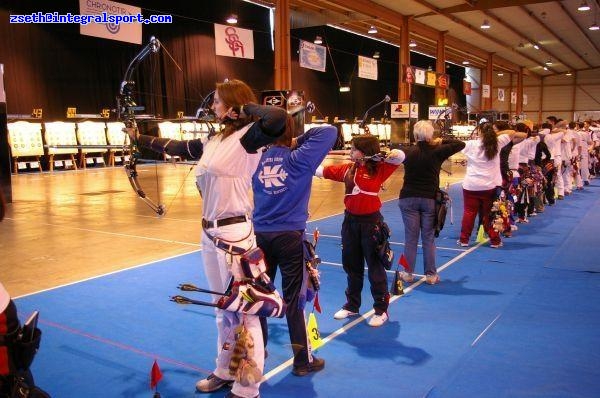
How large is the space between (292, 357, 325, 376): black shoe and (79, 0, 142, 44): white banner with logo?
1049 centimetres

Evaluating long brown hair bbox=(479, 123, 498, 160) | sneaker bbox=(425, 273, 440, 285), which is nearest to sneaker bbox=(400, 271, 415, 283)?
sneaker bbox=(425, 273, 440, 285)

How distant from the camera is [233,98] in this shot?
2.33 meters

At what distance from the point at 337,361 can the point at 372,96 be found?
2554 cm

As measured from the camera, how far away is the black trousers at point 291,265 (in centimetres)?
272

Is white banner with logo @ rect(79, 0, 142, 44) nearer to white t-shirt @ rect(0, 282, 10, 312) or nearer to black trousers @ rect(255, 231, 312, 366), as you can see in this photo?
black trousers @ rect(255, 231, 312, 366)

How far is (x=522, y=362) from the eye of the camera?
298cm

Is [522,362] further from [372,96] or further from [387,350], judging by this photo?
[372,96]

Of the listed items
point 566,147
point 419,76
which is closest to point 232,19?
point 419,76

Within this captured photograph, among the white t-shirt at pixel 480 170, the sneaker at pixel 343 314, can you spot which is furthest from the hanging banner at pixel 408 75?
the sneaker at pixel 343 314

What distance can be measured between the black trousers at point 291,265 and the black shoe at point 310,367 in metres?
0.12

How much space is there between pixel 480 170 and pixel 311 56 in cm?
930

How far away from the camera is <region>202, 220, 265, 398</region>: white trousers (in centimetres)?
234

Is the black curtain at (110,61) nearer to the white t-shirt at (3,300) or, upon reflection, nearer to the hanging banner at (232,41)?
the hanging banner at (232,41)

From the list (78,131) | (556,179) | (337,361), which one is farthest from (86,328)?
(78,131)
